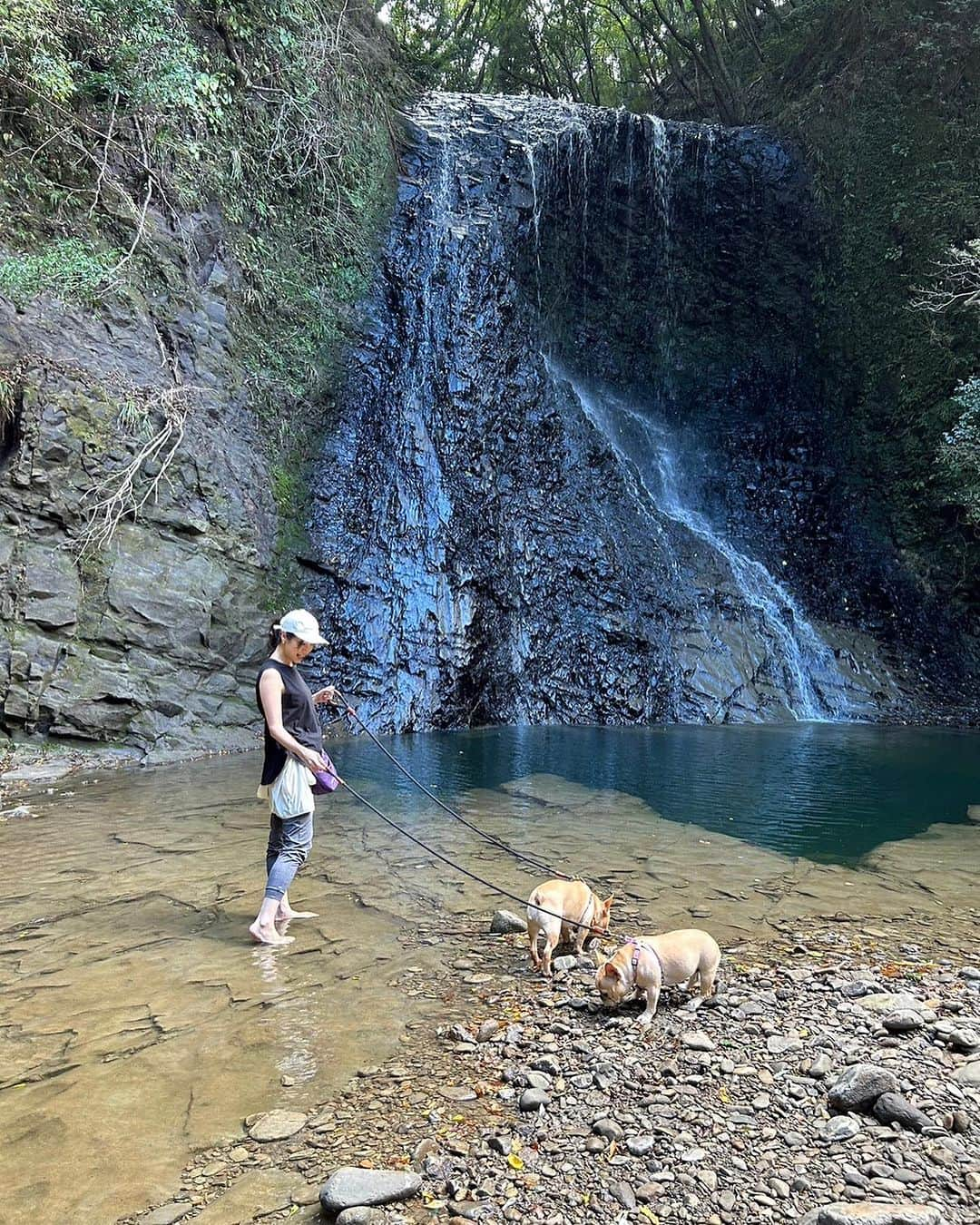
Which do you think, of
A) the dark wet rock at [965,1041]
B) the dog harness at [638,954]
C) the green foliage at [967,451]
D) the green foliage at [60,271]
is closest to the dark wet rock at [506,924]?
the dog harness at [638,954]

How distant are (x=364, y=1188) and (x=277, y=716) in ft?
7.02

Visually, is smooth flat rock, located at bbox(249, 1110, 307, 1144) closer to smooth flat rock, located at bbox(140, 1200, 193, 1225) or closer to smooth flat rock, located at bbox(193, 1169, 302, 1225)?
smooth flat rock, located at bbox(193, 1169, 302, 1225)

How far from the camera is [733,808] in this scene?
270 inches

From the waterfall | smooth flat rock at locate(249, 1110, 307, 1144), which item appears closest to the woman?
smooth flat rock at locate(249, 1110, 307, 1144)

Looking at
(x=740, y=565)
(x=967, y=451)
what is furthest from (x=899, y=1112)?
(x=740, y=565)

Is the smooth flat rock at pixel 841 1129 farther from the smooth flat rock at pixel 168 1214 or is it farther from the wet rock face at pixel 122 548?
the wet rock face at pixel 122 548

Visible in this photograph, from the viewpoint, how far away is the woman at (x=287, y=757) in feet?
12.2

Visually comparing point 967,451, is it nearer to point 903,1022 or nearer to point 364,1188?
point 903,1022

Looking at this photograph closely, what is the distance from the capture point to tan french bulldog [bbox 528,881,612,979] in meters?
3.36

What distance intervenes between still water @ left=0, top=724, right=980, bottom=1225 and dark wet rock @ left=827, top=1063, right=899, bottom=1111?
1.45 meters

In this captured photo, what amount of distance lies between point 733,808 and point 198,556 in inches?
261

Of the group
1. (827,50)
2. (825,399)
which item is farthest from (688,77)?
(825,399)

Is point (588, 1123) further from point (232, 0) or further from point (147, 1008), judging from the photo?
point (232, 0)

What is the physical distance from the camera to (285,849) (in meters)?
3.79
